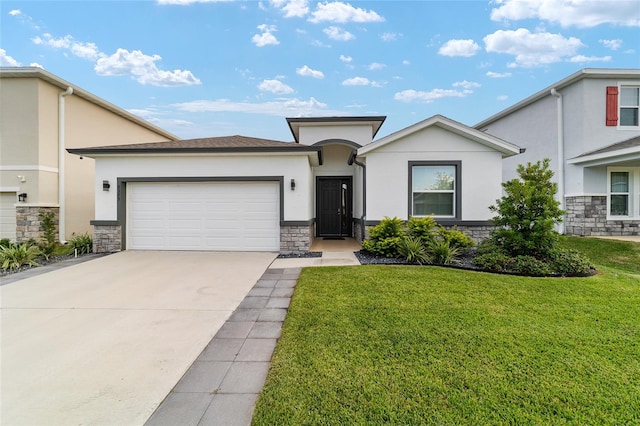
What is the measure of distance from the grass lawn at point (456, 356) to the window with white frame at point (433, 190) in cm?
397

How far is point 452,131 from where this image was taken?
859cm

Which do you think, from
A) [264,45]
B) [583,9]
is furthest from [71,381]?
[583,9]

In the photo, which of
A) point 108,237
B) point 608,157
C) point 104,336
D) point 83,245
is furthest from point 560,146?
point 83,245

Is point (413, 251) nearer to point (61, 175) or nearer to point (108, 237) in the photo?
point (108, 237)

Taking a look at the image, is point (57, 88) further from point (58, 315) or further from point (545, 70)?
point (545, 70)

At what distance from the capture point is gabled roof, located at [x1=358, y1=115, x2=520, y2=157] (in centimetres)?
834

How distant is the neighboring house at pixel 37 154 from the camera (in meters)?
9.35

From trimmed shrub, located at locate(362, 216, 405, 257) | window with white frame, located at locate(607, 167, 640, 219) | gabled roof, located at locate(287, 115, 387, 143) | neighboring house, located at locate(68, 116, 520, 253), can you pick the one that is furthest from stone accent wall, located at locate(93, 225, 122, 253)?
window with white frame, located at locate(607, 167, 640, 219)

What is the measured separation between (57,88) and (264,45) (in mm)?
8896

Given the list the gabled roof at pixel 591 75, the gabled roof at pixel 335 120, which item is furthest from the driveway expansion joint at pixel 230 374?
the gabled roof at pixel 591 75

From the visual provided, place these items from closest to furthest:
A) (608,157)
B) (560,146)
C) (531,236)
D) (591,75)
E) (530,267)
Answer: (530,267) < (531,236) < (608,157) < (591,75) < (560,146)

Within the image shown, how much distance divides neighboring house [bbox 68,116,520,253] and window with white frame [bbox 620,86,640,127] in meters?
6.23

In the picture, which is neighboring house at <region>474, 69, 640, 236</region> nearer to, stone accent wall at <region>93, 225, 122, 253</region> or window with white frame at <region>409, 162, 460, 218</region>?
window with white frame at <region>409, 162, 460, 218</region>

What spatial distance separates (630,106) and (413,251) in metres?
11.2
